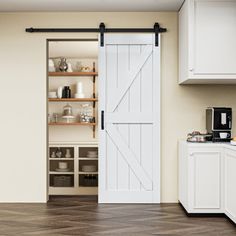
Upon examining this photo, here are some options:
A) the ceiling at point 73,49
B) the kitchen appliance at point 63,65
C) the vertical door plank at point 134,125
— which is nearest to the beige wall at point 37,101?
the vertical door plank at point 134,125

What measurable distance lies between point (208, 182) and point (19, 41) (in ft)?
9.31

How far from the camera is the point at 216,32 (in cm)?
494

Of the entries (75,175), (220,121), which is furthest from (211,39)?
(75,175)

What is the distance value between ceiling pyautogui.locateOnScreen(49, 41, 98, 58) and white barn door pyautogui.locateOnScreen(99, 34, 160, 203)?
1515 mm

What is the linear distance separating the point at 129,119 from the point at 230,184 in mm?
1572

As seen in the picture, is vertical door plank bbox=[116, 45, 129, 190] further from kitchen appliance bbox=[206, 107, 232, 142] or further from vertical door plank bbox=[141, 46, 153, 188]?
kitchen appliance bbox=[206, 107, 232, 142]

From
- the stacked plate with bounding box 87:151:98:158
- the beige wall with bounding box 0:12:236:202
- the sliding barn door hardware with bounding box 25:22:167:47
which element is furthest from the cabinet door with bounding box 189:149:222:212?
the stacked plate with bounding box 87:151:98:158

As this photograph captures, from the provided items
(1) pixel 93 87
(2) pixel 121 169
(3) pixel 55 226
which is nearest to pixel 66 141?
A: (1) pixel 93 87

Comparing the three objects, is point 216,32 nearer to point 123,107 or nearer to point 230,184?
point 123,107

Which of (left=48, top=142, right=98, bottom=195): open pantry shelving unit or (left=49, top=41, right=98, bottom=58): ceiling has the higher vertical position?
(left=49, top=41, right=98, bottom=58): ceiling

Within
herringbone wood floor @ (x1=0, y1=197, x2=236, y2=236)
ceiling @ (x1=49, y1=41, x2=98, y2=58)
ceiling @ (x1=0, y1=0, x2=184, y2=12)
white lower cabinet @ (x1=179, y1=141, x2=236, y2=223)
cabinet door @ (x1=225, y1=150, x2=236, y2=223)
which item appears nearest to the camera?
herringbone wood floor @ (x1=0, y1=197, x2=236, y2=236)

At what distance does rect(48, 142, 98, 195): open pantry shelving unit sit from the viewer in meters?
7.90

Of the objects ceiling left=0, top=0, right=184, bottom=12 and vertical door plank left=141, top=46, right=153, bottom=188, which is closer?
ceiling left=0, top=0, right=184, bottom=12

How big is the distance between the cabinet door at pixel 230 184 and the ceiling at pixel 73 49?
3252 millimetres
